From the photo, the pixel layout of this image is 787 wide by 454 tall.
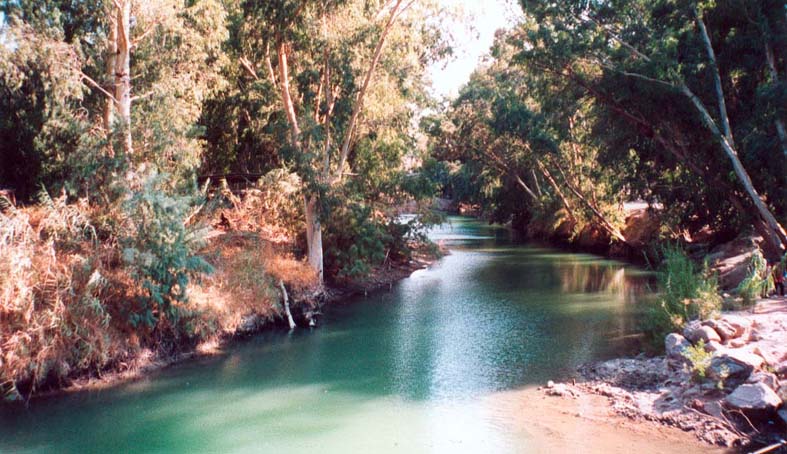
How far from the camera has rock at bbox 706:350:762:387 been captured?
1004 cm

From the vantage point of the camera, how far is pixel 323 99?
2164 cm

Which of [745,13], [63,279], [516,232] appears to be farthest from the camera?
[516,232]

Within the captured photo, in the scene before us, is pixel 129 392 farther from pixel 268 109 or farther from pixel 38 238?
pixel 268 109

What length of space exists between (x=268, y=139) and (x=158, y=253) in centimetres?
1050

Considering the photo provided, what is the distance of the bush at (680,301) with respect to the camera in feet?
43.1

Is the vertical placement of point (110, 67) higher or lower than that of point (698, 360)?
higher

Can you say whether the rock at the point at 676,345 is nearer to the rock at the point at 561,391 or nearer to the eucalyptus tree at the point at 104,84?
the rock at the point at 561,391

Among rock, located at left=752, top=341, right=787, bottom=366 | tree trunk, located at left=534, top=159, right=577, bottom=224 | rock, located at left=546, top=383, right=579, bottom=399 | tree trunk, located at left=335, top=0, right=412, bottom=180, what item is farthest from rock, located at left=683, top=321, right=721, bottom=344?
tree trunk, located at left=534, top=159, right=577, bottom=224

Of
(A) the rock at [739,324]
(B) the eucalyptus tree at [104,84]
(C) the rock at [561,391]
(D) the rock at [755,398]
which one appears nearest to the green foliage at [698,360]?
(D) the rock at [755,398]

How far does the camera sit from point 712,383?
10.2 m

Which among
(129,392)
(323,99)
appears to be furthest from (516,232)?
(129,392)


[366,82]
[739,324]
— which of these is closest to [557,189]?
[366,82]

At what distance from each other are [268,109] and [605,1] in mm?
11374

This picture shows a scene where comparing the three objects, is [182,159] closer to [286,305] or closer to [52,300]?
[286,305]
